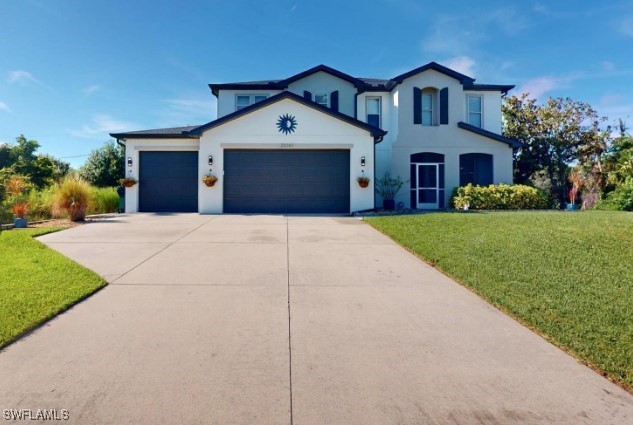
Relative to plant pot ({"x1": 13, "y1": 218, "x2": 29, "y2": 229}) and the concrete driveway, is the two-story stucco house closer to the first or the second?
plant pot ({"x1": 13, "y1": 218, "x2": 29, "y2": 229})

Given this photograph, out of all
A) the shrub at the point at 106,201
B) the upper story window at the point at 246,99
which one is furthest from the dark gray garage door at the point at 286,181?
the shrub at the point at 106,201

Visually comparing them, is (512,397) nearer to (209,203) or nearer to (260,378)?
(260,378)

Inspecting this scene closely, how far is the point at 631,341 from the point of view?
3195 mm

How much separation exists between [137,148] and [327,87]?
390 inches

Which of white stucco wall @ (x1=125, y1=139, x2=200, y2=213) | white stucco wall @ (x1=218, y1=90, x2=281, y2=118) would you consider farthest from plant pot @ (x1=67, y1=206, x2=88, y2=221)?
white stucco wall @ (x1=218, y1=90, x2=281, y2=118)

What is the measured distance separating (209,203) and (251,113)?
13.9 ft

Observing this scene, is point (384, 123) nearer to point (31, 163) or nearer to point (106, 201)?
point (106, 201)

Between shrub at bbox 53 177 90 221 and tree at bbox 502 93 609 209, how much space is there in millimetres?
23435

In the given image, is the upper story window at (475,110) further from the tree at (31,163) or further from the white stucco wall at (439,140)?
the tree at (31,163)

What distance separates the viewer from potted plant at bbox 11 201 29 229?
32.7 ft

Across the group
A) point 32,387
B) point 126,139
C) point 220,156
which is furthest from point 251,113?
point 32,387

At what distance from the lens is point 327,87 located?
18.2 meters

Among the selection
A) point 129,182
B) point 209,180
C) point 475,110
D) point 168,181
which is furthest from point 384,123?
point 129,182

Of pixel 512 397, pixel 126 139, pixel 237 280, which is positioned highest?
pixel 126 139
